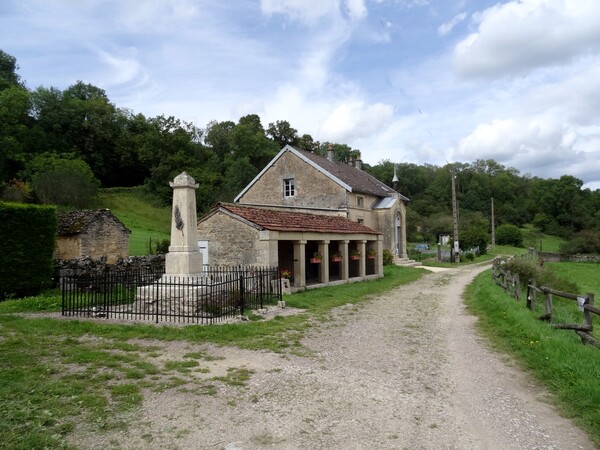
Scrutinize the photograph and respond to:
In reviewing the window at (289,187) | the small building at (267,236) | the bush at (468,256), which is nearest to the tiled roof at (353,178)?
the window at (289,187)

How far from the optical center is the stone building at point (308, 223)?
17.2m

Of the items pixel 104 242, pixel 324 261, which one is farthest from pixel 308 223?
pixel 104 242

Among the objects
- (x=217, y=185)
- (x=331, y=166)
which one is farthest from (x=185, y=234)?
(x=217, y=185)

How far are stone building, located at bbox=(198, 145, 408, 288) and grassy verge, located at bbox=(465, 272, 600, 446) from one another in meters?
8.18

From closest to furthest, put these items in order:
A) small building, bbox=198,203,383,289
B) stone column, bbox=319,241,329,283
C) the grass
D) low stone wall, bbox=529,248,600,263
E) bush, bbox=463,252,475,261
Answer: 1. small building, bbox=198,203,383,289
2. stone column, bbox=319,241,329,283
3. bush, bbox=463,252,475,261
4. the grass
5. low stone wall, bbox=529,248,600,263

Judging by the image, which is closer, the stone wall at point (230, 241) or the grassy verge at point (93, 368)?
the grassy verge at point (93, 368)

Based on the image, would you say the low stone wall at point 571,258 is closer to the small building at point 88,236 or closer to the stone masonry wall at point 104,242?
the stone masonry wall at point 104,242

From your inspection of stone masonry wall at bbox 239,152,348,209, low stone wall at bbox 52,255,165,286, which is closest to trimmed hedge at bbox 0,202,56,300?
low stone wall at bbox 52,255,165,286

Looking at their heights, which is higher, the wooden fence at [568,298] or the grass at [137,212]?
the grass at [137,212]

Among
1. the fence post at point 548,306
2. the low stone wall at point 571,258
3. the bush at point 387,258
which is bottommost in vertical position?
the low stone wall at point 571,258

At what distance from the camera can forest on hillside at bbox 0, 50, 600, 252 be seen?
43.9 m

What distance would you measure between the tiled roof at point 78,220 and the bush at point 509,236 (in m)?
56.0

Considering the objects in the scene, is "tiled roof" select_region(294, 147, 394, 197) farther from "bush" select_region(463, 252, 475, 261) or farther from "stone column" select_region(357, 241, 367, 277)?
"bush" select_region(463, 252, 475, 261)

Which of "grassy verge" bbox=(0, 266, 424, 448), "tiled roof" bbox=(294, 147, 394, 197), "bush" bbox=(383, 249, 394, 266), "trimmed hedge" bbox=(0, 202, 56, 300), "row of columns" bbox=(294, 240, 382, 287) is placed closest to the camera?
"grassy verge" bbox=(0, 266, 424, 448)
